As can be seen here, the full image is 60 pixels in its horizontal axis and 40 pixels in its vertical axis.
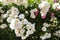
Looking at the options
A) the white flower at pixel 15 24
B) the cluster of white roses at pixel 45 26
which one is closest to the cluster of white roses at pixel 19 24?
the white flower at pixel 15 24

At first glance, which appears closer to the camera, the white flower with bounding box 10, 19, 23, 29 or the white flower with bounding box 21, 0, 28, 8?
the white flower with bounding box 10, 19, 23, 29

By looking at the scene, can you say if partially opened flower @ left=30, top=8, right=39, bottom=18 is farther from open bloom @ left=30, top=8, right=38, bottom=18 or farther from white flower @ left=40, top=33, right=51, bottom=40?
white flower @ left=40, top=33, right=51, bottom=40

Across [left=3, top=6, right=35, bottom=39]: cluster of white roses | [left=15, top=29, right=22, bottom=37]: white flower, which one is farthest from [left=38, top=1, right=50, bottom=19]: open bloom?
[left=15, top=29, right=22, bottom=37]: white flower

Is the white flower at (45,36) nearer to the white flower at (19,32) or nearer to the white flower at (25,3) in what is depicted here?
the white flower at (19,32)

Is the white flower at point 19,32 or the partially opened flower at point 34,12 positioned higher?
the partially opened flower at point 34,12

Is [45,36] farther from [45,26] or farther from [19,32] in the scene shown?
[19,32]

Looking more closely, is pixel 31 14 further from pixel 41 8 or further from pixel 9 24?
pixel 9 24

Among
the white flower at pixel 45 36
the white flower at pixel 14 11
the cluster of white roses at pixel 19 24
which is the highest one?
the white flower at pixel 14 11

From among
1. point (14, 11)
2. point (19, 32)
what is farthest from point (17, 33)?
point (14, 11)

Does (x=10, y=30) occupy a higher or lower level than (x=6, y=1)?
lower

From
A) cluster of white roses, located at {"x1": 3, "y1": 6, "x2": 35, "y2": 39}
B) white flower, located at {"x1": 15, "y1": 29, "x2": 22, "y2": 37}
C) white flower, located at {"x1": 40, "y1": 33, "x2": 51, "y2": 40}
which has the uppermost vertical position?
cluster of white roses, located at {"x1": 3, "y1": 6, "x2": 35, "y2": 39}

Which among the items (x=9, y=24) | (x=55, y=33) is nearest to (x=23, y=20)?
(x=9, y=24)
